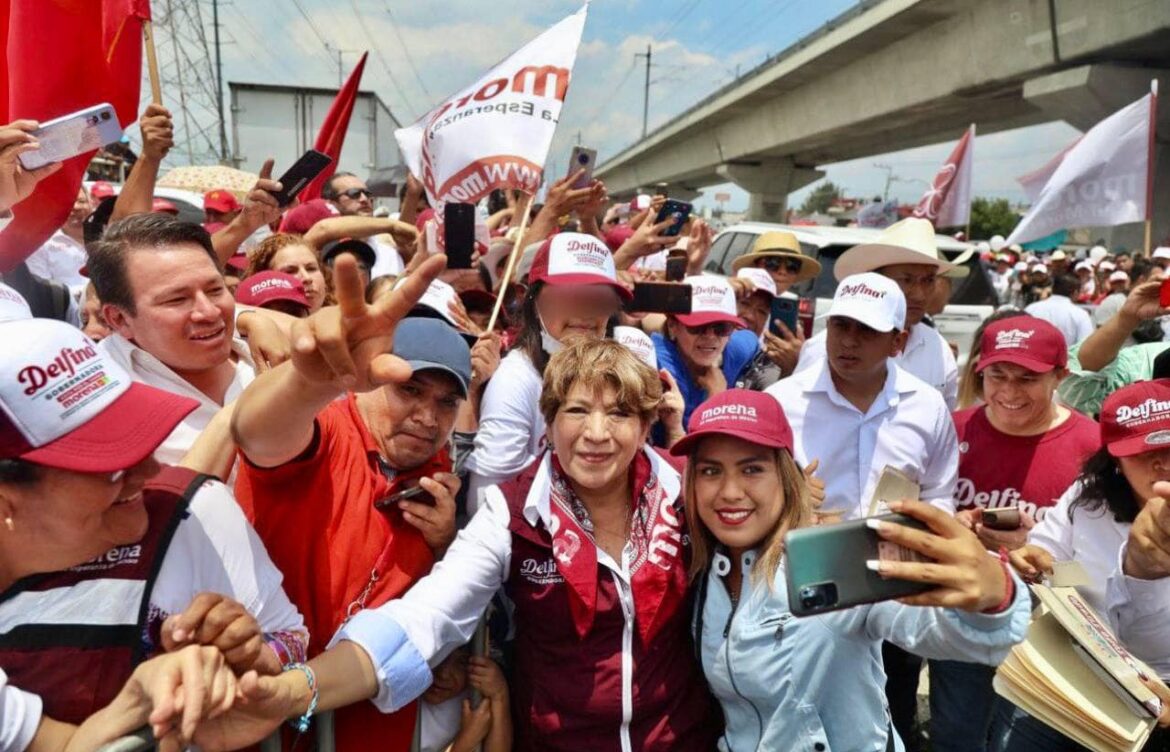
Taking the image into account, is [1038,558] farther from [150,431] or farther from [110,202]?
[110,202]

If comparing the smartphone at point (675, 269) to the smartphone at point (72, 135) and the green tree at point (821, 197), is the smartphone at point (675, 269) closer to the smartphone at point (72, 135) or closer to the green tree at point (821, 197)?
the smartphone at point (72, 135)

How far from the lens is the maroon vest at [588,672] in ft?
6.37

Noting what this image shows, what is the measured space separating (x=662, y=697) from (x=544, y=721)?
30cm

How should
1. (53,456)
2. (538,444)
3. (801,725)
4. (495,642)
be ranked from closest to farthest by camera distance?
(53,456)
(801,725)
(495,642)
(538,444)

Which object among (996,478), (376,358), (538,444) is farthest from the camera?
(996,478)

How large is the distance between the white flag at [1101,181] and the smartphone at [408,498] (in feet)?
14.4

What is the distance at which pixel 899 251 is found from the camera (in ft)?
13.6

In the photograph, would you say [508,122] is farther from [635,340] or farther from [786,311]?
[786,311]

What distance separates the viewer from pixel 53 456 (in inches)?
50.9

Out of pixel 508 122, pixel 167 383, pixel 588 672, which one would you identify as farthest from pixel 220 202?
pixel 588 672

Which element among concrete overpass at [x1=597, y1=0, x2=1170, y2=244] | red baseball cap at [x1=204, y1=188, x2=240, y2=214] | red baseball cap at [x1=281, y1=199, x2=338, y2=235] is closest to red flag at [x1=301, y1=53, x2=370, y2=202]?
red baseball cap at [x1=204, y1=188, x2=240, y2=214]

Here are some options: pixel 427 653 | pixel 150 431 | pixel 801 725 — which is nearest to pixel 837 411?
pixel 801 725

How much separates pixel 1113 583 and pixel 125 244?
2.95 metres

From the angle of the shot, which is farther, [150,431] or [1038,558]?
[1038,558]
